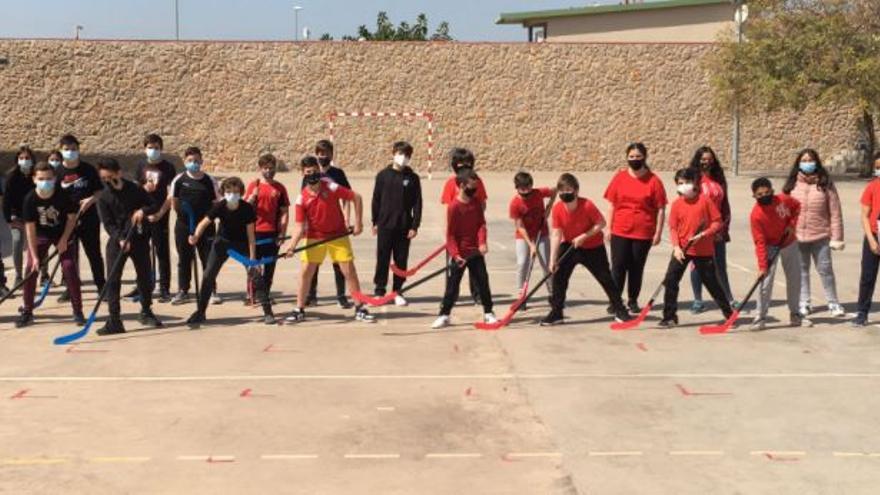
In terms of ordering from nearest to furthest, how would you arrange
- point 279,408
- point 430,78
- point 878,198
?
point 279,408 → point 878,198 → point 430,78

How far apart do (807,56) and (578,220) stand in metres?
25.5

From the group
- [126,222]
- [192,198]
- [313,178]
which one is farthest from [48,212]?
[313,178]

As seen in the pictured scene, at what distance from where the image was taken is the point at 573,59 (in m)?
41.8

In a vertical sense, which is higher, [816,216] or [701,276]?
[816,216]

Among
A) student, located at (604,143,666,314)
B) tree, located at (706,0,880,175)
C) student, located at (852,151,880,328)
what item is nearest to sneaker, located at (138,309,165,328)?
student, located at (604,143,666,314)

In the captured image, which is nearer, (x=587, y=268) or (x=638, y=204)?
(x=587, y=268)

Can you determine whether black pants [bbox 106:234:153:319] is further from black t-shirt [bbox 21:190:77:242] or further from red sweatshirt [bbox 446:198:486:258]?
red sweatshirt [bbox 446:198:486:258]

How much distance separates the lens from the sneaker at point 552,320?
1064 centimetres

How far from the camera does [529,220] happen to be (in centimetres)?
1119

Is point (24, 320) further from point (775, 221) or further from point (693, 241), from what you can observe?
point (775, 221)

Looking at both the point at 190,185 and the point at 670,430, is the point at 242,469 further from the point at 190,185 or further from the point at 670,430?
the point at 190,185

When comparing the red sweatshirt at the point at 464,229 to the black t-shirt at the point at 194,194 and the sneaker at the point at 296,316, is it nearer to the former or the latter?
the sneaker at the point at 296,316

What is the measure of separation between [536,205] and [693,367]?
295cm

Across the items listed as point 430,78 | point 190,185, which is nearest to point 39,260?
point 190,185
